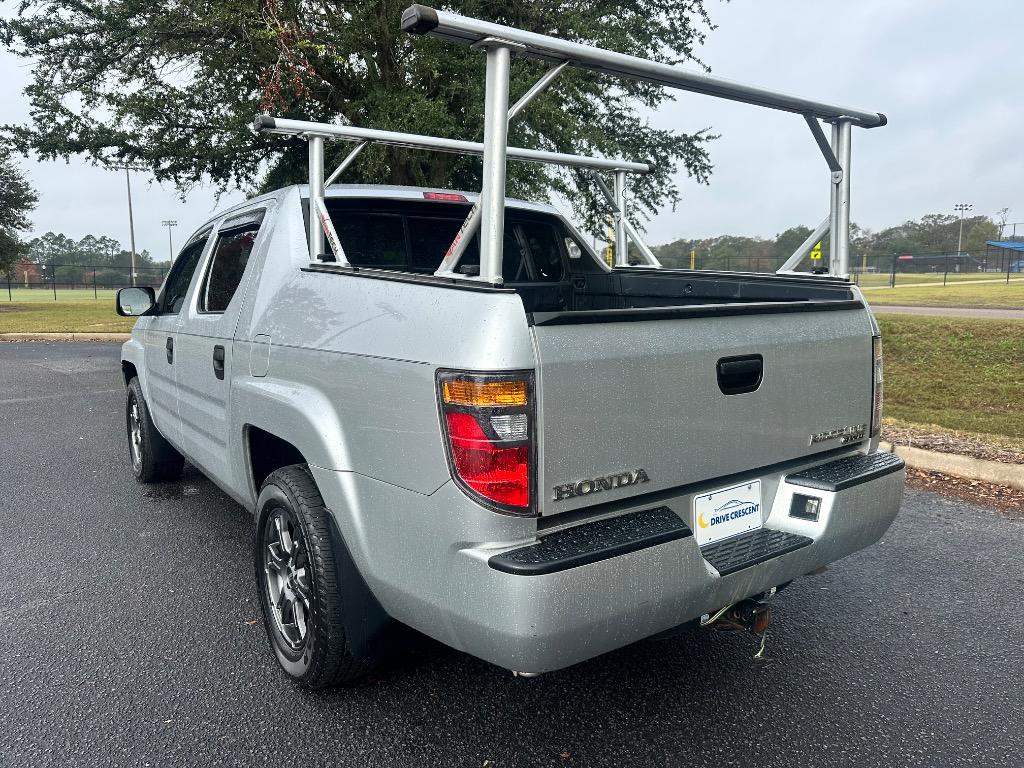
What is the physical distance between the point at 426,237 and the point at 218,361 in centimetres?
118

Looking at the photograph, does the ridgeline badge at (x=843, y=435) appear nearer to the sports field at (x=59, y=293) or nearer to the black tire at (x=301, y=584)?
the black tire at (x=301, y=584)

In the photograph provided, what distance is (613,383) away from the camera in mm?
2107

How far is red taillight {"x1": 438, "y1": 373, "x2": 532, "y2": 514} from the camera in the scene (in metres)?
1.96

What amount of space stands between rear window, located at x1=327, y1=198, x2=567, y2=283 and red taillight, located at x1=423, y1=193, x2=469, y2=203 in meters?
0.04

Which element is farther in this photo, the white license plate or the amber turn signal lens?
the white license plate

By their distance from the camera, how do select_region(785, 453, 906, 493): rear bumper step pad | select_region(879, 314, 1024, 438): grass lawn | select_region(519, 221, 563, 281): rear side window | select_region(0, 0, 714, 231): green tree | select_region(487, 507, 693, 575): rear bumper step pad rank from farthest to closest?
select_region(0, 0, 714, 231): green tree, select_region(879, 314, 1024, 438): grass lawn, select_region(519, 221, 563, 281): rear side window, select_region(785, 453, 906, 493): rear bumper step pad, select_region(487, 507, 693, 575): rear bumper step pad

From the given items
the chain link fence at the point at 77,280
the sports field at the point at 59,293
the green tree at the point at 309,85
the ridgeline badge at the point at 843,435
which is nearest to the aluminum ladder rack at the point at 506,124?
the ridgeline badge at the point at 843,435

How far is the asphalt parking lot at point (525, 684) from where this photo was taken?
241 cm

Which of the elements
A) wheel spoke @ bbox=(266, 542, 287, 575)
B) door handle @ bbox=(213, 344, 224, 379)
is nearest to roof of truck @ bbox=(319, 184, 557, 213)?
door handle @ bbox=(213, 344, 224, 379)

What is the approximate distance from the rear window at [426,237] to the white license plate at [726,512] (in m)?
1.87

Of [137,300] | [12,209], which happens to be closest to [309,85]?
[137,300]

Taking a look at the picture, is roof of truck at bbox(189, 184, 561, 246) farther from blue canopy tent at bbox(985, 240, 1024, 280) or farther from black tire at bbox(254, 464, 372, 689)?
blue canopy tent at bbox(985, 240, 1024, 280)

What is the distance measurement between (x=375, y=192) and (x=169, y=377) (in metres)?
1.64

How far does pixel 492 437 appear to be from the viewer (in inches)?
77.4
